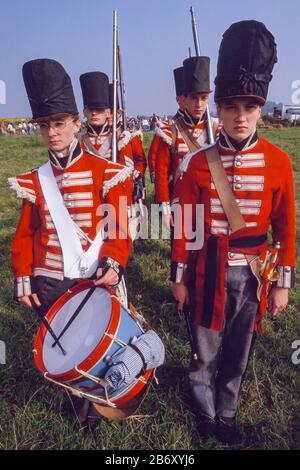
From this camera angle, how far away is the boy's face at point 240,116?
7.78ft

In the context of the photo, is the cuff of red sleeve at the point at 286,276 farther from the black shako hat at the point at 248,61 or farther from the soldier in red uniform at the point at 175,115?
the soldier in red uniform at the point at 175,115

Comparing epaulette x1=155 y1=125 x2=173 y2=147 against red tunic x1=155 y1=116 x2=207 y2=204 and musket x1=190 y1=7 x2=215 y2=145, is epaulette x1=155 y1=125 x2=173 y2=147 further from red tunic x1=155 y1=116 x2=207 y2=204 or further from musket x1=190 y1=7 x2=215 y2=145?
musket x1=190 y1=7 x2=215 y2=145

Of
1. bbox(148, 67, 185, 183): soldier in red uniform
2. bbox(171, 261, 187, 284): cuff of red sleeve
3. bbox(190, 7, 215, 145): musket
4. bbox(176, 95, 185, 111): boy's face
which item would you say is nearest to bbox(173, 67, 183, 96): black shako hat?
bbox(148, 67, 185, 183): soldier in red uniform

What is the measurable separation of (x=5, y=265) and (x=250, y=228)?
3.90 meters

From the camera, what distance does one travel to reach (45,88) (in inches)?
106

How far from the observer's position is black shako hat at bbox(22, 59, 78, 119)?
2.65 meters

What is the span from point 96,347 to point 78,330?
0.85ft

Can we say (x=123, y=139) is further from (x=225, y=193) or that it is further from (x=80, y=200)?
(x=225, y=193)

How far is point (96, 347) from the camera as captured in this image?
228 centimetres

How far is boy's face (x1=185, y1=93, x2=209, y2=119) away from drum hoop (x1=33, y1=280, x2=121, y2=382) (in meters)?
2.46

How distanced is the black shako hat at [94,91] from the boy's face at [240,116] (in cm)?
287

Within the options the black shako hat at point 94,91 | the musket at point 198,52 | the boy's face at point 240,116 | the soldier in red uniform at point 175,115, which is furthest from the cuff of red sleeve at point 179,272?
the black shako hat at point 94,91
